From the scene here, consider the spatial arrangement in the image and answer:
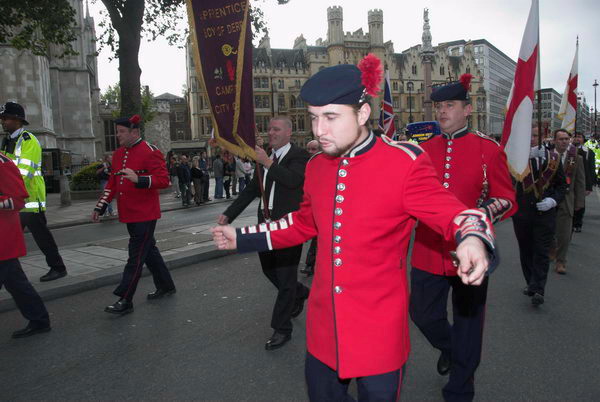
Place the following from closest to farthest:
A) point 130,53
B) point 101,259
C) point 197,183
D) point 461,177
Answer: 1. point 461,177
2. point 101,259
3. point 130,53
4. point 197,183

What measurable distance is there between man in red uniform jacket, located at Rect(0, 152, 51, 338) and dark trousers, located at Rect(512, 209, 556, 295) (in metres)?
5.28

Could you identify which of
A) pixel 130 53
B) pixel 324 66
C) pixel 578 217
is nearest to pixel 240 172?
pixel 130 53

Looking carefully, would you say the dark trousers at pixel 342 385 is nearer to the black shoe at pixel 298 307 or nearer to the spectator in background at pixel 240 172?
the black shoe at pixel 298 307

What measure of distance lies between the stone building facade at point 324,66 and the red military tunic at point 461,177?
69666 millimetres

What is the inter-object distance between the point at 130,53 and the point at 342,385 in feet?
55.4

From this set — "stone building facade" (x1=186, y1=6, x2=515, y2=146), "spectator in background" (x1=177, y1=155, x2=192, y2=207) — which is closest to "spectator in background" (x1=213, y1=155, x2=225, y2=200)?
"spectator in background" (x1=177, y1=155, x2=192, y2=207)

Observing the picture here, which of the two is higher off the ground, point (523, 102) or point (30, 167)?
point (523, 102)

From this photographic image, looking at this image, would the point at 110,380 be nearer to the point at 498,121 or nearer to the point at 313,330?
the point at 313,330

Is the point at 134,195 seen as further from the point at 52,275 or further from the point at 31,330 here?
the point at 52,275

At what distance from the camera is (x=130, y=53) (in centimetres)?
1684

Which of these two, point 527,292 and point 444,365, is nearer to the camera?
point 444,365

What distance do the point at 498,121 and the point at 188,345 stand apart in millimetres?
149252

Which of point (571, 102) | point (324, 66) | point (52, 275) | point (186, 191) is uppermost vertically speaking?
point (324, 66)

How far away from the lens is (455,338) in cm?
327
